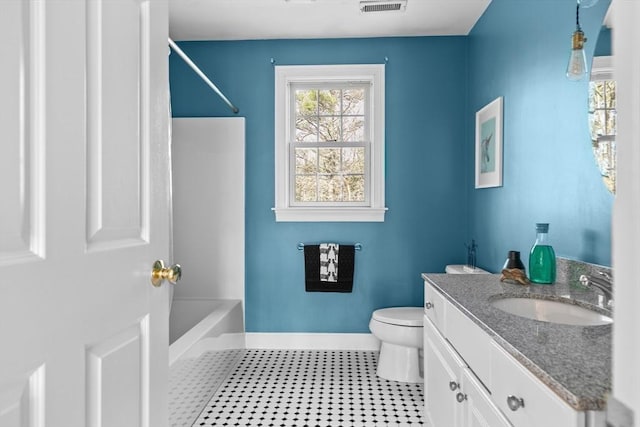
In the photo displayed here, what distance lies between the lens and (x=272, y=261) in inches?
126

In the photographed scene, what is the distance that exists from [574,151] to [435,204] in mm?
1467

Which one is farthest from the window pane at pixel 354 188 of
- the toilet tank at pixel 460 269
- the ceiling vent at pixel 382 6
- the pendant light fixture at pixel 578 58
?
the pendant light fixture at pixel 578 58

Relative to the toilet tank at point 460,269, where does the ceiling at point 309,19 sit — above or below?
above

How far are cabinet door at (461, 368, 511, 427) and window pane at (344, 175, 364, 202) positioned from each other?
199cm

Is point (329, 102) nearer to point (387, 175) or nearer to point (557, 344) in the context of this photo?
point (387, 175)

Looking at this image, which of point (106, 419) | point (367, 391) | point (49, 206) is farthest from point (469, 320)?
point (367, 391)

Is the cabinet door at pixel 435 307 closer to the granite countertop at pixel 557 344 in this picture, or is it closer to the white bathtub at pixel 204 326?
the granite countertop at pixel 557 344

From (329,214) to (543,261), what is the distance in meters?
1.68

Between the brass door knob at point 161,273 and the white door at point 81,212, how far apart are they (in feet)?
0.09

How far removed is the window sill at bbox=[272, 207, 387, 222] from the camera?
312 cm

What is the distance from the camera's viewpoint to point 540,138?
1.97 metres

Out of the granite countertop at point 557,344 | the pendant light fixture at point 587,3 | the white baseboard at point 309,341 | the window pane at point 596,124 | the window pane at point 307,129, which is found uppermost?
the pendant light fixture at point 587,3

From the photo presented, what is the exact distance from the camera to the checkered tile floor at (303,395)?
2.11 meters

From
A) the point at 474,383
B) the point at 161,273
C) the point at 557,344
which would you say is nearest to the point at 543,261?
the point at 474,383
